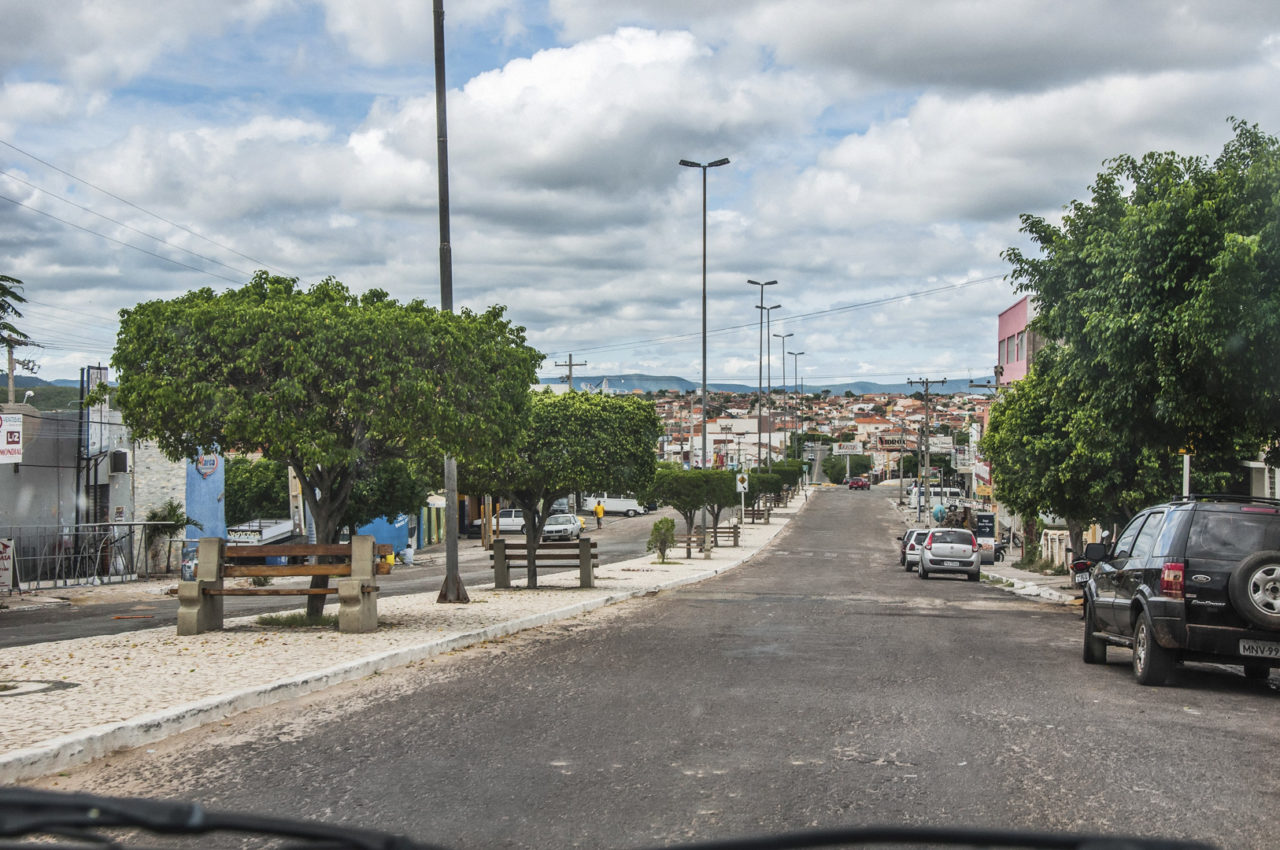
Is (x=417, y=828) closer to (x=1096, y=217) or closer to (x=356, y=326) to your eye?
(x=356, y=326)

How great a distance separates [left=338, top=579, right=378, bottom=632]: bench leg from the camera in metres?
14.7

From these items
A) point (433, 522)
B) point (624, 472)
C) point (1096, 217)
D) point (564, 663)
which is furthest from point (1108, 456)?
point (433, 522)

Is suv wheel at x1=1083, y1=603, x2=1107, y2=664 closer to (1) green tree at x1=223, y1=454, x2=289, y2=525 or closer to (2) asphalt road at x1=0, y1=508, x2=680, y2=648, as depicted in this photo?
(2) asphalt road at x1=0, y1=508, x2=680, y2=648

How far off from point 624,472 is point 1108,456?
10.4 m

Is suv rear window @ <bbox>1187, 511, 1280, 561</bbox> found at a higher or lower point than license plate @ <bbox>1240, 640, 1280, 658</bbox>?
higher

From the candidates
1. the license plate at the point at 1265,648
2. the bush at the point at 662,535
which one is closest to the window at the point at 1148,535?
the license plate at the point at 1265,648

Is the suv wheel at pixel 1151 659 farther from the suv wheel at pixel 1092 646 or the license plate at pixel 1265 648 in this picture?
the suv wheel at pixel 1092 646

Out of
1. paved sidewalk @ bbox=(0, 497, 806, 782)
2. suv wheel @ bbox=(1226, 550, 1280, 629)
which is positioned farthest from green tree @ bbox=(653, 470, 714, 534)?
suv wheel @ bbox=(1226, 550, 1280, 629)

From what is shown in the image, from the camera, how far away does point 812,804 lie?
245 inches

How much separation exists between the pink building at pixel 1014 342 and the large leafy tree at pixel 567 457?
34724mm

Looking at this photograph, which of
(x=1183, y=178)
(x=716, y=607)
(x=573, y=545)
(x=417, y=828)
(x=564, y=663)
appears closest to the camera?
(x=417, y=828)

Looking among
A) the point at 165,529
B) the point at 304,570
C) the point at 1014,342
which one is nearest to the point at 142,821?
the point at 304,570

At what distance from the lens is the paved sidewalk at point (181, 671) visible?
798 centimetres

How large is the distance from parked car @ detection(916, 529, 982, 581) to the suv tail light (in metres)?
25.7
